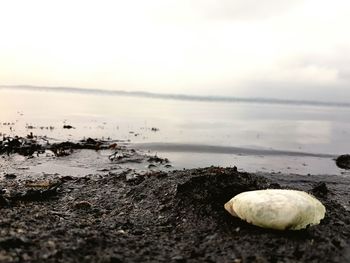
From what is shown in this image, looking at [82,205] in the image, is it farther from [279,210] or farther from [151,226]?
[279,210]

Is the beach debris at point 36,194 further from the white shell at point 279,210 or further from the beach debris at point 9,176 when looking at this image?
the white shell at point 279,210

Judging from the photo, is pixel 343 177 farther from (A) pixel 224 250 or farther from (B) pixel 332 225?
(A) pixel 224 250

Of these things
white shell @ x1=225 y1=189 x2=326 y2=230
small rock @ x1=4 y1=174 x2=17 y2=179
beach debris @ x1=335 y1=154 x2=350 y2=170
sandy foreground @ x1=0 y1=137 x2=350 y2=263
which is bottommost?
small rock @ x1=4 y1=174 x2=17 y2=179

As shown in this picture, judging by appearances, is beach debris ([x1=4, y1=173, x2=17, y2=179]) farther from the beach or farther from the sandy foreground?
the sandy foreground

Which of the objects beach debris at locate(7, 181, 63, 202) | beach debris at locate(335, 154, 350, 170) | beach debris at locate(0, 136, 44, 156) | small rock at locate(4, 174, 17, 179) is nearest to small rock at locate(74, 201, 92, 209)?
beach debris at locate(7, 181, 63, 202)

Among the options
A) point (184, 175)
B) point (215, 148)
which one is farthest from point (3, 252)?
point (215, 148)

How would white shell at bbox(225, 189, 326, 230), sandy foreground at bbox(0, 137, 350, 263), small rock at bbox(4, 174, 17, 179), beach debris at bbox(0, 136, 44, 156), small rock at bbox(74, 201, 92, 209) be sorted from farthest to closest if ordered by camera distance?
beach debris at bbox(0, 136, 44, 156)
small rock at bbox(4, 174, 17, 179)
small rock at bbox(74, 201, 92, 209)
white shell at bbox(225, 189, 326, 230)
sandy foreground at bbox(0, 137, 350, 263)

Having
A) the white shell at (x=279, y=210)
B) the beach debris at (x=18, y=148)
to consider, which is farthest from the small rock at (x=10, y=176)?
the white shell at (x=279, y=210)
